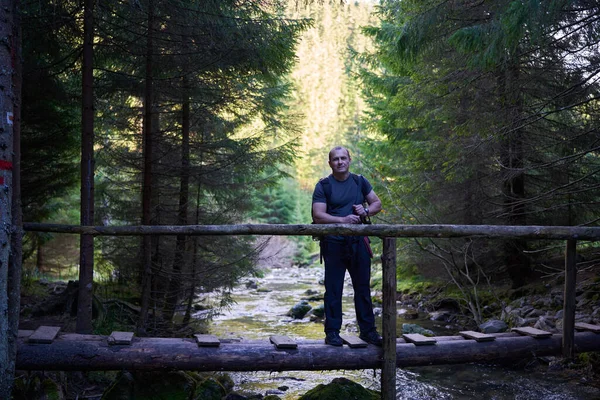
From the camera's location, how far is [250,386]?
738 cm

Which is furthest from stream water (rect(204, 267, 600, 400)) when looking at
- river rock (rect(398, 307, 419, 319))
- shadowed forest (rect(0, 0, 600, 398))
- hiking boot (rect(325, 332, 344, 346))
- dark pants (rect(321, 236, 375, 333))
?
river rock (rect(398, 307, 419, 319))

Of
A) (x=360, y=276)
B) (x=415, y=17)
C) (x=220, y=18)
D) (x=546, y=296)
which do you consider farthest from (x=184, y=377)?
(x=546, y=296)

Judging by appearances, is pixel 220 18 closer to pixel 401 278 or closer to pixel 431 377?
pixel 431 377

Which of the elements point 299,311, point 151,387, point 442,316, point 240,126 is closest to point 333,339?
point 151,387

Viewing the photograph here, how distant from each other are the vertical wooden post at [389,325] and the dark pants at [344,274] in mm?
252

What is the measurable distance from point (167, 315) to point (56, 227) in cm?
447

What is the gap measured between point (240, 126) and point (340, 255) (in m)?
6.92

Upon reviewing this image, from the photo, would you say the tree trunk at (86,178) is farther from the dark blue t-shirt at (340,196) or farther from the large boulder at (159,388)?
the dark blue t-shirt at (340,196)

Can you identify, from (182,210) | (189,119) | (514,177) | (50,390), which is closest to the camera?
(50,390)

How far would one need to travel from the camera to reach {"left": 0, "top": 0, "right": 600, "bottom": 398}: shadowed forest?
23.0 ft

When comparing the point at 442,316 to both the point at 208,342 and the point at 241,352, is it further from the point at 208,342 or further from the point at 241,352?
the point at 208,342

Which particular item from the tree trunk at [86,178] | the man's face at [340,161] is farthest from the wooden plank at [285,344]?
the tree trunk at [86,178]

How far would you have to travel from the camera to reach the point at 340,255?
529 cm

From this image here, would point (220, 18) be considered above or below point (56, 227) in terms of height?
above
